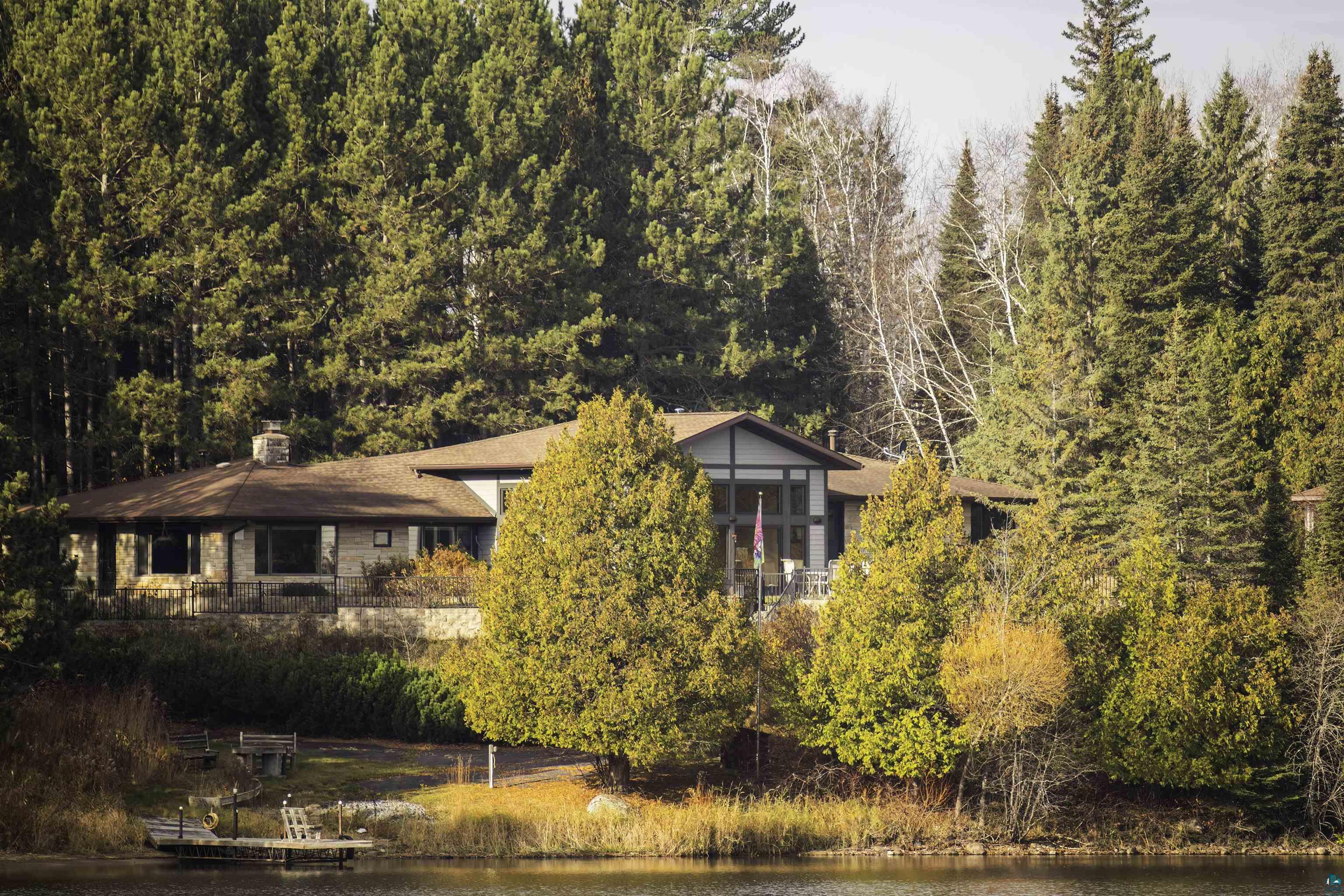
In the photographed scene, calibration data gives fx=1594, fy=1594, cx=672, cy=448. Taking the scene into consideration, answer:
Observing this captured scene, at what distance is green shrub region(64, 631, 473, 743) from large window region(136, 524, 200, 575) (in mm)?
7173

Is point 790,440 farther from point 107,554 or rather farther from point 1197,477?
point 107,554

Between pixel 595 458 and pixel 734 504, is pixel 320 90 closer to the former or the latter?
pixel 734 504

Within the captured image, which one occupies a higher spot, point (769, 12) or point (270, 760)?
point (769, 12)

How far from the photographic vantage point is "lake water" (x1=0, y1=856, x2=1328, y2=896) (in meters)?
28.7

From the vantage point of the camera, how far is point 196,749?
33906 mm

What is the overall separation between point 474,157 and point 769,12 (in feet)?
84.8

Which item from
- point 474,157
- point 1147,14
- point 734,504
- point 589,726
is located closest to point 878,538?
point 589,726

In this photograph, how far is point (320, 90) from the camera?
59.2m

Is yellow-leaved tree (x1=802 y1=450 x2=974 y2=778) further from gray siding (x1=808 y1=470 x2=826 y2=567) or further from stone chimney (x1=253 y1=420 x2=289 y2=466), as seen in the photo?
stone chimney (x1=253 y1=420 x2=289 y2=466)

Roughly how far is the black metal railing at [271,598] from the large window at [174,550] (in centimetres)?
165

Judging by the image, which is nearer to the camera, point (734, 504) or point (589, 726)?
point (589, 726)

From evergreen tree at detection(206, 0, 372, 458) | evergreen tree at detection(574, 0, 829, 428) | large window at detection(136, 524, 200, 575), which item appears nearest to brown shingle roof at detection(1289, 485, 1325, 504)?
evergreen tree at detection(574, 0, 829, 428)

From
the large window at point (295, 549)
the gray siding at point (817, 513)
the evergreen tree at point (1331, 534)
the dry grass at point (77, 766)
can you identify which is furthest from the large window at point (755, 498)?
the dry grass at point (77, 766)

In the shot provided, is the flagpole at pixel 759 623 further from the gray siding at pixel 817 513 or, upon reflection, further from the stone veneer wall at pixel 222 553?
the stone veneer wall at pixel 222 553
